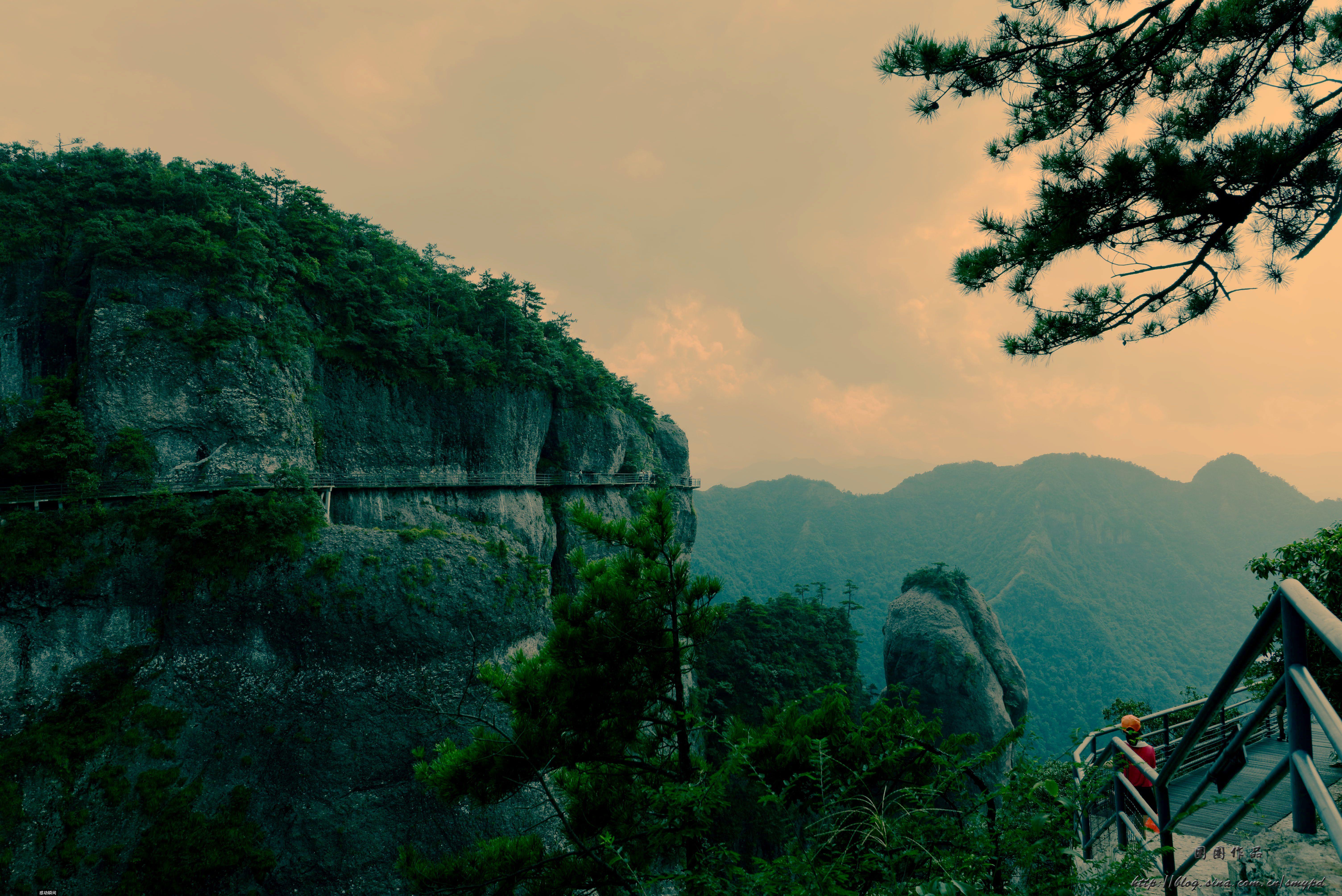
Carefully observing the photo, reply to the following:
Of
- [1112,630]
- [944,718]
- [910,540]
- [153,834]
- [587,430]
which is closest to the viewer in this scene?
[153,834]

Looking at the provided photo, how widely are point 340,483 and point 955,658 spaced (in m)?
29.9

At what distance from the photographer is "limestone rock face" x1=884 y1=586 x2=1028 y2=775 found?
95.3 ft

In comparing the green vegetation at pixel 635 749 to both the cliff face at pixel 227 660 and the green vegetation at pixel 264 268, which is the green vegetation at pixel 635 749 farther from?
the green vegetation at pixel 264 268

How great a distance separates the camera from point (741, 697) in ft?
96.8

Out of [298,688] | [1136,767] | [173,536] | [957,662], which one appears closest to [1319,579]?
[1136,767]

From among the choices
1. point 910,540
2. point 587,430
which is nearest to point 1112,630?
point 910,540

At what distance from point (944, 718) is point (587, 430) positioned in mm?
23423

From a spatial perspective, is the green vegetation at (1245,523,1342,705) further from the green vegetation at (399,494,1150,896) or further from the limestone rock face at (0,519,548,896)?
the limestone rock face at (0,519,548,896)

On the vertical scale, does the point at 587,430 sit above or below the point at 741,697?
above

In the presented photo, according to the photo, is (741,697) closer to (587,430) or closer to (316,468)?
(587,430)

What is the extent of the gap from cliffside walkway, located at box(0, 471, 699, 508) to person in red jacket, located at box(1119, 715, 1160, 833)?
536cm

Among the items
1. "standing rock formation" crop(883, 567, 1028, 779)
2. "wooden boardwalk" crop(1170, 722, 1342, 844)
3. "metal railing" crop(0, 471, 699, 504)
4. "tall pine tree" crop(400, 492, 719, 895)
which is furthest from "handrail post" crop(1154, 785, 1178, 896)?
"standing rock formation" crop(883, 567, 1028, 779)

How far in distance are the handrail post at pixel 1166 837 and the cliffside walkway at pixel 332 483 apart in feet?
18.3

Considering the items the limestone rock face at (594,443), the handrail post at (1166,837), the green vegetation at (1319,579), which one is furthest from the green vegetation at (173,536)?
the green vegetation at (1319,579)
